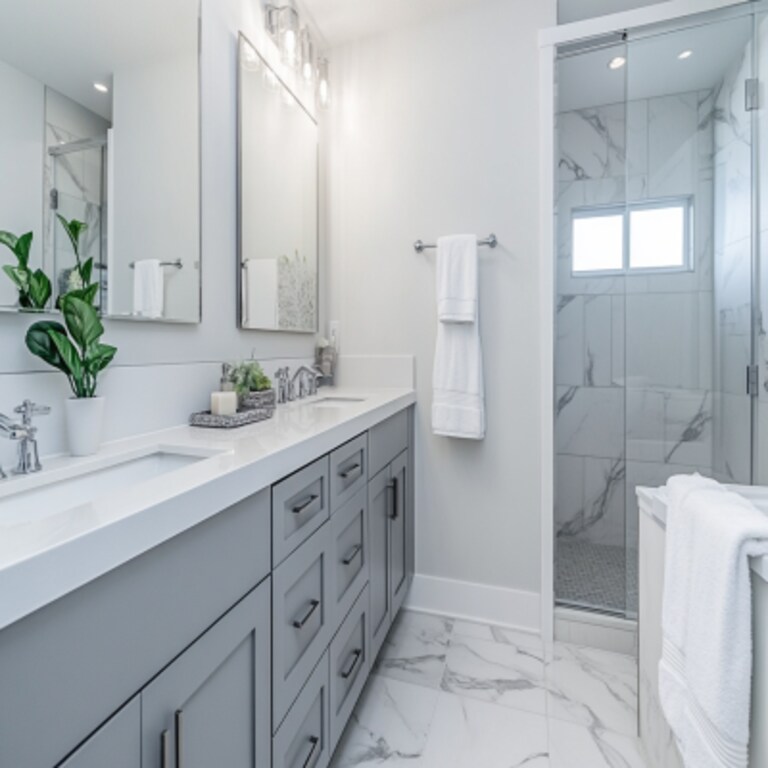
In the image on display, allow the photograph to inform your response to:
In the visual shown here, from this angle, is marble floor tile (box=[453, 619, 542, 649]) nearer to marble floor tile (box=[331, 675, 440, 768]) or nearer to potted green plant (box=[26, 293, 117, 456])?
marble floor tile (box=[331, 675, 440, 768])

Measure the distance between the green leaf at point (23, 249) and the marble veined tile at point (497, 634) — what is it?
1866 mm

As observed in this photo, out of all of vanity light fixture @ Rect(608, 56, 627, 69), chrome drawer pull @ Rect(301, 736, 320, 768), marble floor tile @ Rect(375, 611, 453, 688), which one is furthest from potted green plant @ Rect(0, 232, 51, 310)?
vanity light fixture @ Rect(608, 56, 627, 69)

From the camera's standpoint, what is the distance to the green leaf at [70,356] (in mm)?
891

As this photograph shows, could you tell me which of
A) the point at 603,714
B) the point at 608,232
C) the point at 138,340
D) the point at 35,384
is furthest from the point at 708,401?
the point at 35,384

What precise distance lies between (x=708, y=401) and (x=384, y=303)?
1.50 meters

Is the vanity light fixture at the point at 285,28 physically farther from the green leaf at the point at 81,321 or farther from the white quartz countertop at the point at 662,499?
the white quartz countertop at the point at 662,499

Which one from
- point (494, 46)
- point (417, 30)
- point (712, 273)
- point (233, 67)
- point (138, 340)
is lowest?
point (138, 340)

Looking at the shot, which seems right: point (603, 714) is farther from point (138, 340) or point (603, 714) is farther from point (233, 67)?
point (233, 67)

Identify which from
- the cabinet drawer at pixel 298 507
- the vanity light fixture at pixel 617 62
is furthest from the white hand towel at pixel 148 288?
the vanity light fixture at pixel 617 62

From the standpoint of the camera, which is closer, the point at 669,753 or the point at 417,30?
the point at 669,753

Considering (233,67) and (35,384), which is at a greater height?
(233,67)

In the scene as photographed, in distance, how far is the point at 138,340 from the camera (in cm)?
115

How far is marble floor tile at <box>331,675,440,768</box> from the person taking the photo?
4.18 ft

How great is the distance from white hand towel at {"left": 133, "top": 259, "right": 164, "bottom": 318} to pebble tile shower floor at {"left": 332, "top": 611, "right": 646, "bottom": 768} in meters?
1.33
